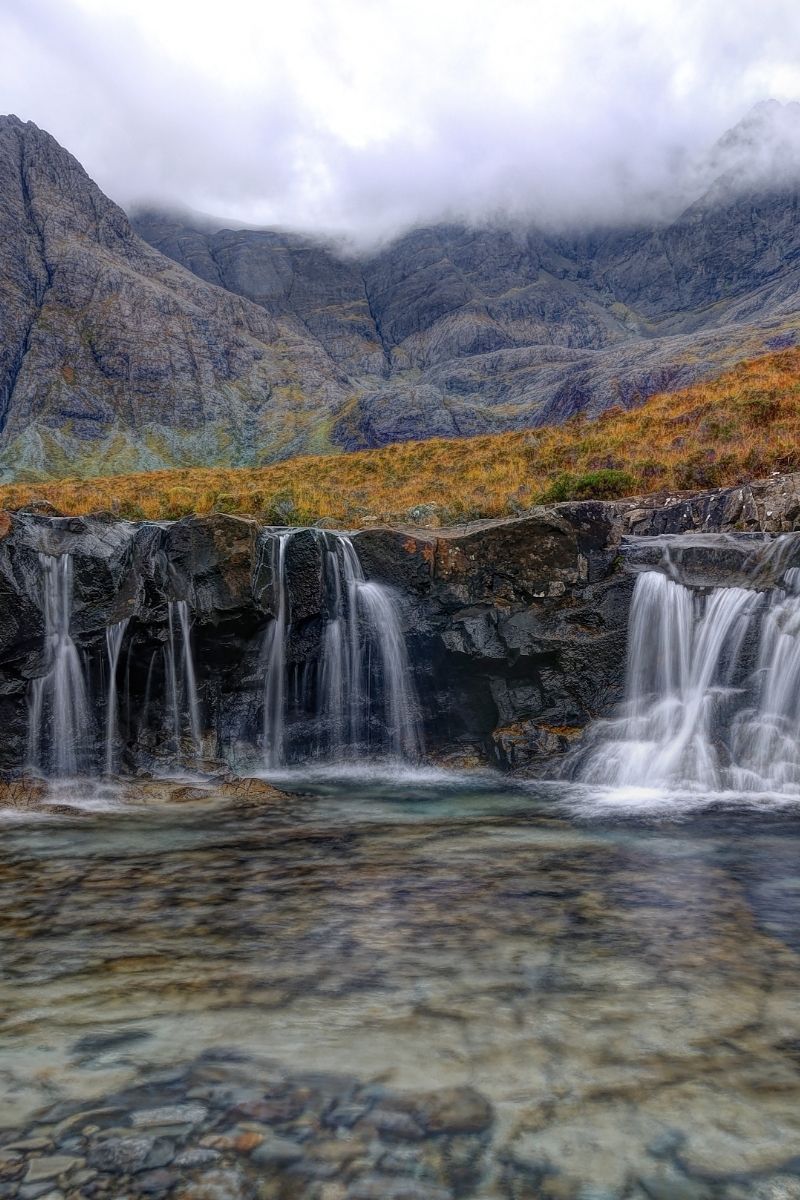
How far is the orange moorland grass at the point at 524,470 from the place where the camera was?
72.6 ft

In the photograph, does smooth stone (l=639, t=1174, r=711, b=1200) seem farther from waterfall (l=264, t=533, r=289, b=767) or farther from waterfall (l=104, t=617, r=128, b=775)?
waterfall (l=104, t=617, r=128, b=775)

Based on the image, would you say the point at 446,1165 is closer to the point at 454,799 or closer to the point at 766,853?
the point at 766,853

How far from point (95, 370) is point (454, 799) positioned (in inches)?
4654

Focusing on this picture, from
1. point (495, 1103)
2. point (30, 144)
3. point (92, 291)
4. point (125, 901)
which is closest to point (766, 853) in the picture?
point (495, 1103)

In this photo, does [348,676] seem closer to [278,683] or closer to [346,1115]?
[278,683]

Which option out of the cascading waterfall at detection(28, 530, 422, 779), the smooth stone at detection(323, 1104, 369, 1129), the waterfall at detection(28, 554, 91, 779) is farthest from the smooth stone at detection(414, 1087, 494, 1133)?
the waterfall at detection(28, 554, 91, 779)

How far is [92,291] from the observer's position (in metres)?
122

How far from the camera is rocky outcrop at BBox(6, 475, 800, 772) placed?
15.2 meters

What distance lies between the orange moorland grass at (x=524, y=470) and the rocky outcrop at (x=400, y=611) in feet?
18.9

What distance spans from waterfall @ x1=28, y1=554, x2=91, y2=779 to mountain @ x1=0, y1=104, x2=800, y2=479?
57708mm

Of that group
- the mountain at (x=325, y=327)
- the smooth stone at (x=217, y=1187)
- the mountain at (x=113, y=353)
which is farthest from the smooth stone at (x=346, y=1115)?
the mountain at (x=113, y=353)

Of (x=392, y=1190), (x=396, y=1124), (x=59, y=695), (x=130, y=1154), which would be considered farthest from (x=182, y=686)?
(x=392, y=1190)

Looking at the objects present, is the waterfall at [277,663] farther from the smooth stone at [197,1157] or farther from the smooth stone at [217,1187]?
the smooth stone at [217,1187]

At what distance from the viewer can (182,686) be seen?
16047 mm
